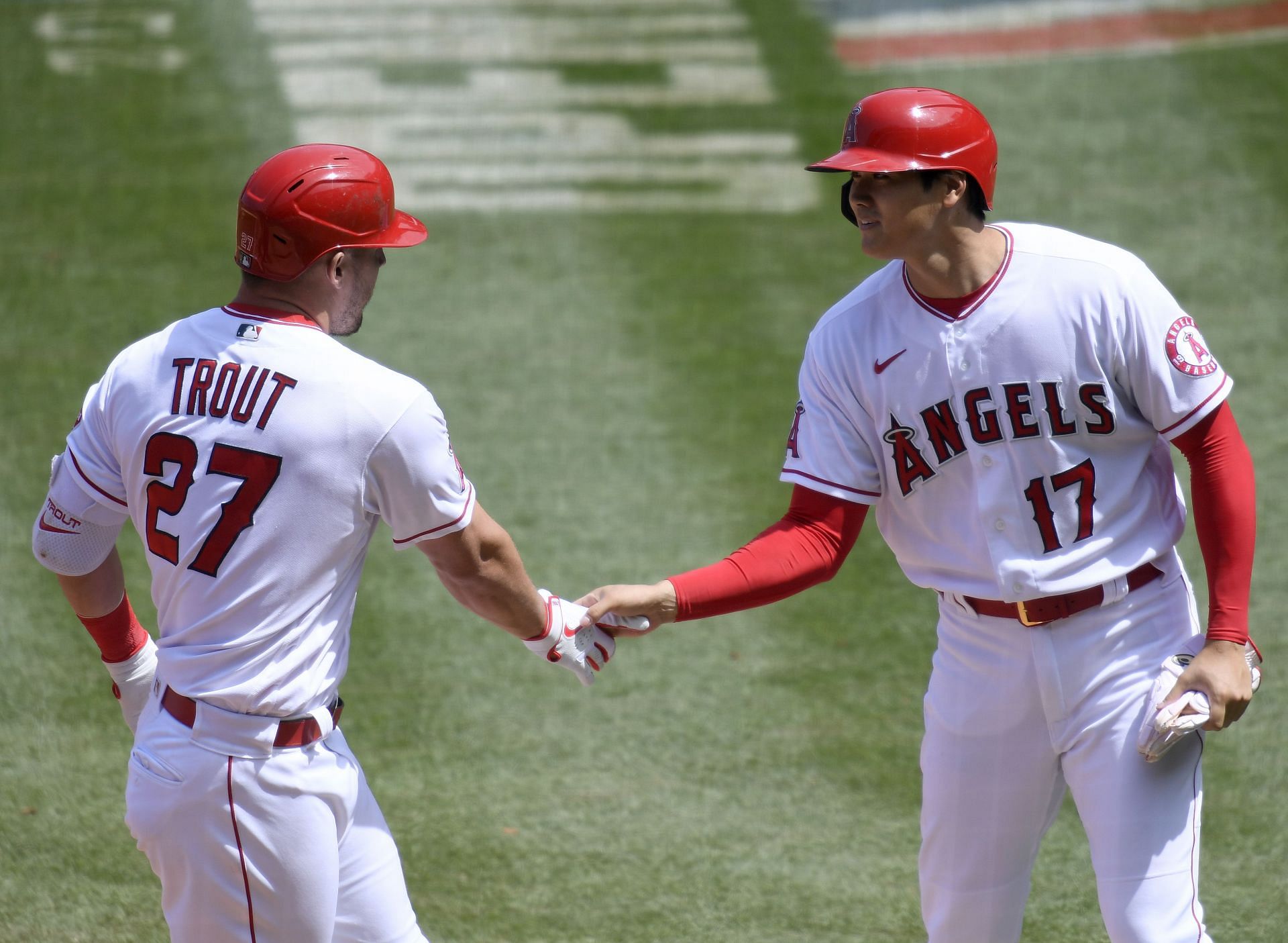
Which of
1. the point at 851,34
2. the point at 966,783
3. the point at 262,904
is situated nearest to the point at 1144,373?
the point at 966,783

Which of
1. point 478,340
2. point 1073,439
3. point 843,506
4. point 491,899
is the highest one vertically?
point 1073,439

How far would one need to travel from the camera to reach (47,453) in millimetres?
6496

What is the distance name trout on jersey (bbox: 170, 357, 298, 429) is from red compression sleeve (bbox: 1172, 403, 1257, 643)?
1.73 metres

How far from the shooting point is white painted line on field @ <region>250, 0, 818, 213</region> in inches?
352

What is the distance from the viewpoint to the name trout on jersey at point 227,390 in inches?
105

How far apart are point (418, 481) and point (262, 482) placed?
0.87 ft

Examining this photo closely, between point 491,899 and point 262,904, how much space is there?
1636 millimetres

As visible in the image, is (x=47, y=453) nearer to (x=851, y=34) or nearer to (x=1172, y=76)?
(x=851, y=34)

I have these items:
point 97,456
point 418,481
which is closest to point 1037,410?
point 418,481

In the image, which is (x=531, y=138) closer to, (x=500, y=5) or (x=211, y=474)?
(x=500, y=5)

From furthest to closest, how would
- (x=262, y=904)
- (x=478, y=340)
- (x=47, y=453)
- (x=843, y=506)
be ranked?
(x=478, y=340) → (x=47, y=453) → (x=843, y=506) → (x=262, y=904)

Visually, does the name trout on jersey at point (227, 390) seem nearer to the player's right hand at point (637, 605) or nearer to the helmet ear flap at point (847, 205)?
the player's right hand at point (637, 605)

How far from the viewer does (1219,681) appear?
9.52 feet

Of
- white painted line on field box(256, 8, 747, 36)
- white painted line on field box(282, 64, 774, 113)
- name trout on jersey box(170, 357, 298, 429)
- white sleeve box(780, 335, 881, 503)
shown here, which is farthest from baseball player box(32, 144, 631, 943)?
white painted line on field box(256, 8, 747, 36)
